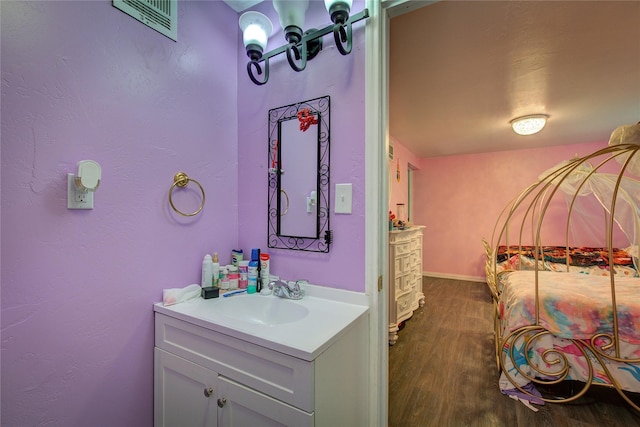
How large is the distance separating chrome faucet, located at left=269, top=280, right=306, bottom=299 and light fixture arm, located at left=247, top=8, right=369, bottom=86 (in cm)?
101

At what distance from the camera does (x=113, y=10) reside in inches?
42.6

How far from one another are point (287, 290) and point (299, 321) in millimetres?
267

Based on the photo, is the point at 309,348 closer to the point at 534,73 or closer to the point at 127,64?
the point at 127,64

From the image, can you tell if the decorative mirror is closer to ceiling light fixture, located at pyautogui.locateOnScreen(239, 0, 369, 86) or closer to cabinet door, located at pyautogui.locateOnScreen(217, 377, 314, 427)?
ceiling light fixture, located at pyautogui.locateOnScreen(239, 0, 369, 86)

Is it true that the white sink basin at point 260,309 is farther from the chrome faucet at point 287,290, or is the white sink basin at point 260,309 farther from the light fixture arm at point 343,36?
the light fixture arm at point 343,36

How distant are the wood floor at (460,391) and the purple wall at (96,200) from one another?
153 centimetres

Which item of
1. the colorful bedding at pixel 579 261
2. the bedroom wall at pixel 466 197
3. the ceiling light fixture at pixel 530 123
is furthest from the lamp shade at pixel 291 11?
the bedroom wall at pixel 466 197

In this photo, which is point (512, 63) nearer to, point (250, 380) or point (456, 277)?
point (250, 380)

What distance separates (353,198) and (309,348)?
65 cm

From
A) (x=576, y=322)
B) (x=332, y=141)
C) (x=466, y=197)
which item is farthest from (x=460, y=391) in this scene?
(x=466, y=197)

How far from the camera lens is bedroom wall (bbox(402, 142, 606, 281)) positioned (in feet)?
15.1

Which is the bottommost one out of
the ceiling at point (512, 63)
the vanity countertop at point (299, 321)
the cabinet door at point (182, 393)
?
the cabinet door at point (182, 393)

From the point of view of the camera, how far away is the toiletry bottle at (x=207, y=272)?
1.37 m

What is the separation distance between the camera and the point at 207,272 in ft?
4.51
